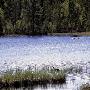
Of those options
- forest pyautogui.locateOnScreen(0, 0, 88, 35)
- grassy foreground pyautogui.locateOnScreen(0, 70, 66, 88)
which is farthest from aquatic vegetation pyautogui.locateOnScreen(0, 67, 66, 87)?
forest pyautogui.locateOnScreen(0, 0, 88, 35)

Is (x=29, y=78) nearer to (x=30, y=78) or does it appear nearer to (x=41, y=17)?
(x=30, y=78)

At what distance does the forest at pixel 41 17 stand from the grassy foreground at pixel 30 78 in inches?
3938

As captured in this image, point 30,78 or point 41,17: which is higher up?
point 30,78

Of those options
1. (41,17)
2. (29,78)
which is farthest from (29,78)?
(41,17)

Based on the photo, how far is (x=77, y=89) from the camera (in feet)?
102

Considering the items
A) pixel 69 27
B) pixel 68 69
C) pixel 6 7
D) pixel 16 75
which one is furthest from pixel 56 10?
pixel 16 75

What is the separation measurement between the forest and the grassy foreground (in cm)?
10003

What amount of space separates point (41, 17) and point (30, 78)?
109442 mm

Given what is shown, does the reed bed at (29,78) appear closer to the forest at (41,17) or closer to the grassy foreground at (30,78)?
the grassy foreground at (30,78)

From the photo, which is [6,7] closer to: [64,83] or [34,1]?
[34,1]

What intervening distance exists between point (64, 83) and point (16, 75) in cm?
416

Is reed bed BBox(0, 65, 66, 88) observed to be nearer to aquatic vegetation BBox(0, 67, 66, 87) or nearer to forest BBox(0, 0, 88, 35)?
aquatic vegetation BBox(0, 67, 66, 87)

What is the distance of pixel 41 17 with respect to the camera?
143000 mm

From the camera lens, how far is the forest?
13812 centimetres
